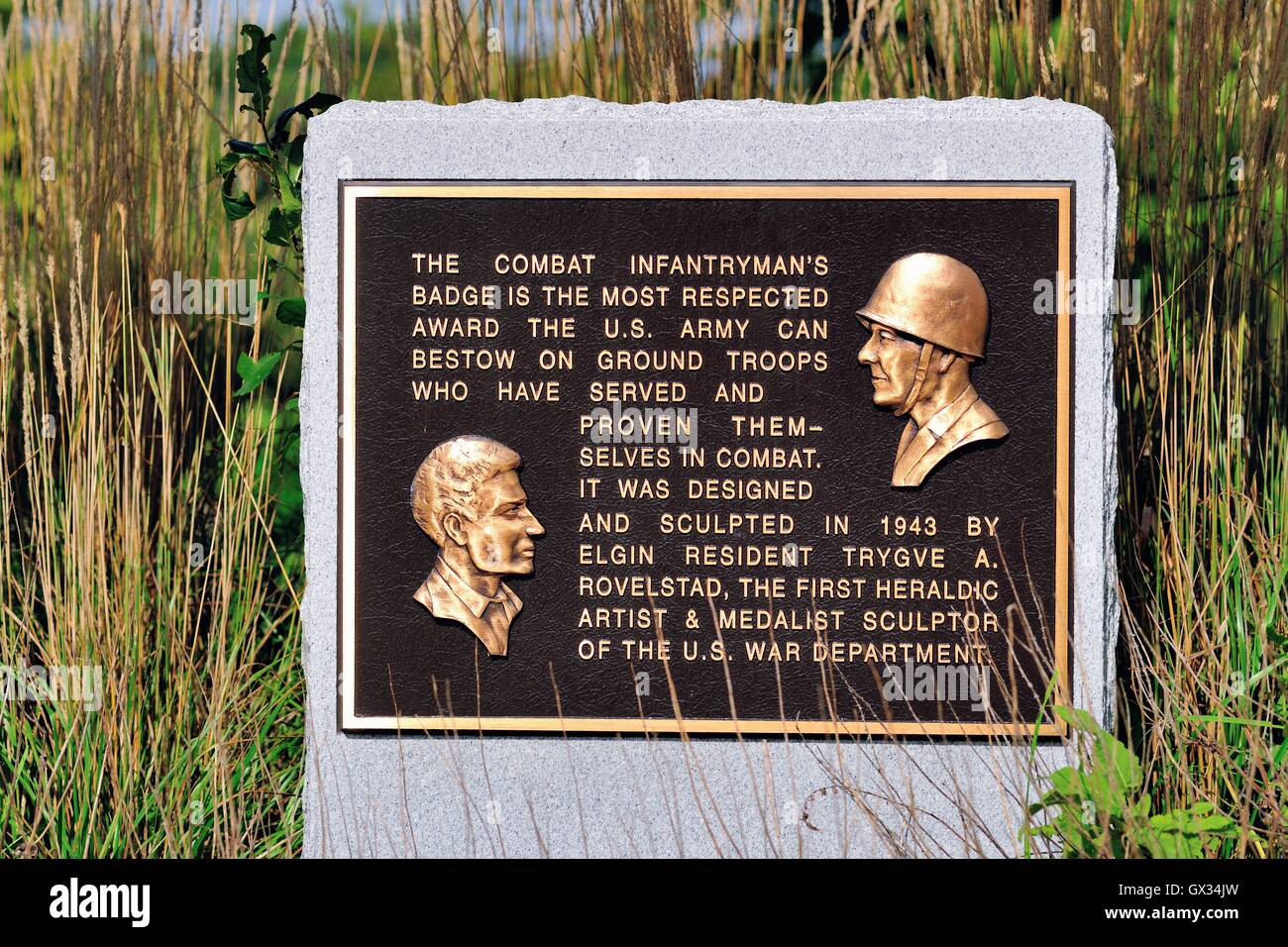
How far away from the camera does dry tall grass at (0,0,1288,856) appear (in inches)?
168

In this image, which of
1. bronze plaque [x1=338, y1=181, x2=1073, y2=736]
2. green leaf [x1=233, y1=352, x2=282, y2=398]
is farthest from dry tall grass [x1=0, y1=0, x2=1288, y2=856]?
bronze plaque [x1=338, y1=181, x2=1073, y2=736]

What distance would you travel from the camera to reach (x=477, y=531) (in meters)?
4.03

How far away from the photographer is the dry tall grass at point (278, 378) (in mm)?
4262

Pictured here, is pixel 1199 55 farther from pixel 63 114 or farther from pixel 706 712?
pixel 63 114

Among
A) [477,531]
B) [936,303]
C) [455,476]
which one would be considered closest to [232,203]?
[455,476]

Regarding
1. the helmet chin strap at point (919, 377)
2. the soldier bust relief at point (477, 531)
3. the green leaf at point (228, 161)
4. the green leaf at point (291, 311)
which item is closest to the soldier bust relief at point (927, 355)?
the helmet chin strap at point (919, 377)

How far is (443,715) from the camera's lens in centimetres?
405

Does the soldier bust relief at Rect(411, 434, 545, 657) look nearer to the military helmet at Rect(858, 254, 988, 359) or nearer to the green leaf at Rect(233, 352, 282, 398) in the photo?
the green leaf at Rect(233, 352, 282, 398)

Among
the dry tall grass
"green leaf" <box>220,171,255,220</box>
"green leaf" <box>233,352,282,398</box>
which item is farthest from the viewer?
"green leaf" <box>220,171,255,220</box>

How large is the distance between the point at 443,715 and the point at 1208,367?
2786mm

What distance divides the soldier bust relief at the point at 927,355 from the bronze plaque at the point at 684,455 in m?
0.01

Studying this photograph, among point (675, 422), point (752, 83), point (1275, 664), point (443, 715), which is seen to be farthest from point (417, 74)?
point (1275, 664)

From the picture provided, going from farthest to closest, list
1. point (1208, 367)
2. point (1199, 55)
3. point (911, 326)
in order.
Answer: point (1199, 55), point (1208, 367), point (911, 326)

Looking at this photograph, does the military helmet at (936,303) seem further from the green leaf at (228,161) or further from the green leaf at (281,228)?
the green leaf at (228,161)
